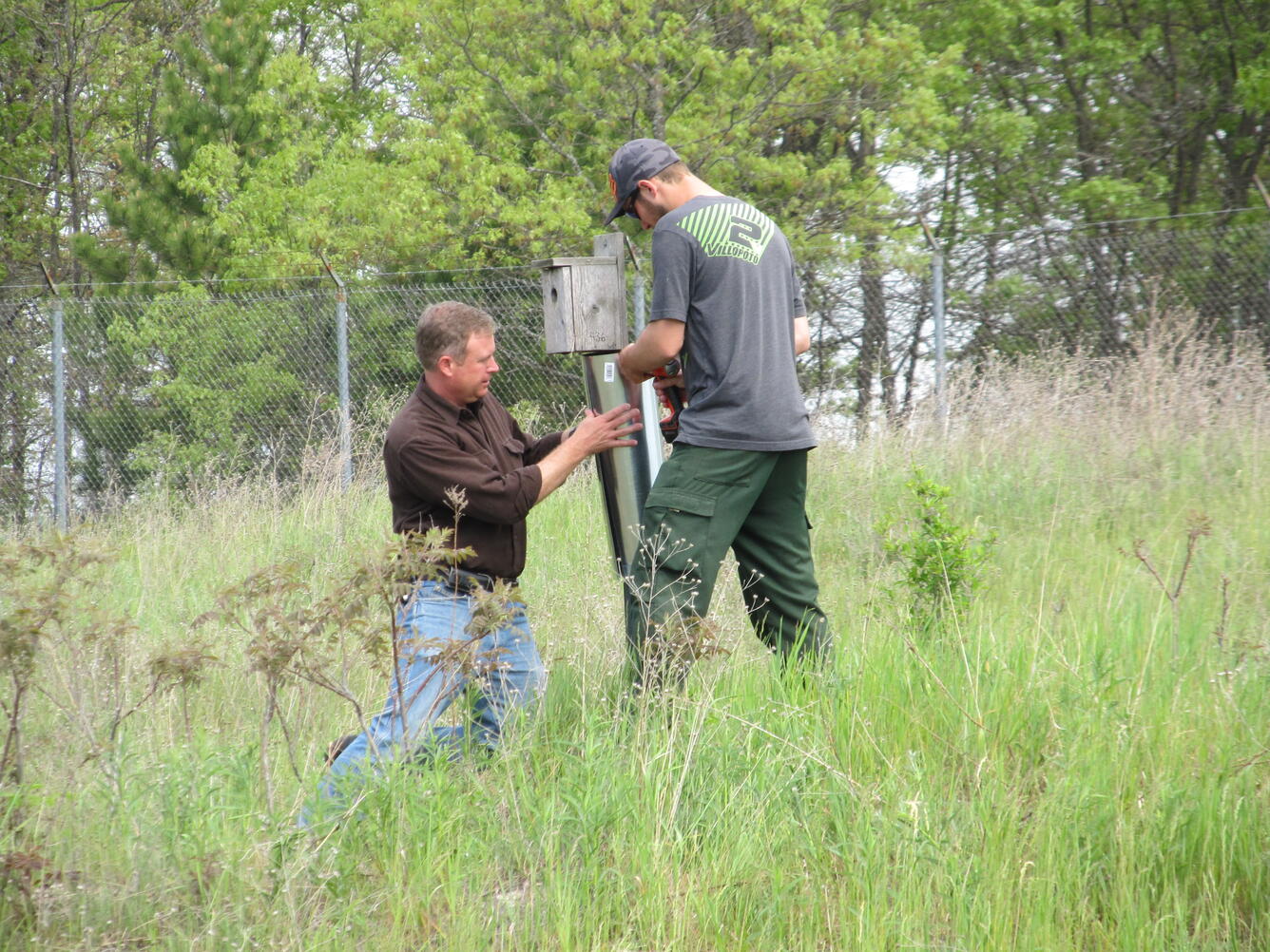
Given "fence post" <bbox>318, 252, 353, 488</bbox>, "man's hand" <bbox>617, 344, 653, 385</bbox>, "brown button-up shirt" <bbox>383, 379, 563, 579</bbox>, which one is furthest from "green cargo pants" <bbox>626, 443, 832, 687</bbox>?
"fence post" <bbox>318, 252, 353, 488</bbox>

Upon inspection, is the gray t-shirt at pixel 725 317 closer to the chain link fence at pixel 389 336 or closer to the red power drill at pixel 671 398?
the red power drill at pixel 671 398

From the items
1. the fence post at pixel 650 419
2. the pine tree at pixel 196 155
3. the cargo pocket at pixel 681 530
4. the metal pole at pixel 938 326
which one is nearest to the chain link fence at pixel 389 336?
the metal pole at pixel 938 326

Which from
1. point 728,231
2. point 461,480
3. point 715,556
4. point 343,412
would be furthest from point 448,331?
point 343,412

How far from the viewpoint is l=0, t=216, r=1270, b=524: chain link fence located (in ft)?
35.2

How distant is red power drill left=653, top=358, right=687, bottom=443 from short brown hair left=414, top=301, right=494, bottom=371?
56cm

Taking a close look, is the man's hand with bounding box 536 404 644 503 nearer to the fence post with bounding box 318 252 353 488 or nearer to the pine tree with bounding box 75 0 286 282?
the fence post with bounding box 318 252 353 488

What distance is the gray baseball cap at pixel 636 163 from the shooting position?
139 inches

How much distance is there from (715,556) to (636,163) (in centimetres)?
119

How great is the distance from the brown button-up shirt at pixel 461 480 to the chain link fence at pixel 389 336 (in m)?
6.88

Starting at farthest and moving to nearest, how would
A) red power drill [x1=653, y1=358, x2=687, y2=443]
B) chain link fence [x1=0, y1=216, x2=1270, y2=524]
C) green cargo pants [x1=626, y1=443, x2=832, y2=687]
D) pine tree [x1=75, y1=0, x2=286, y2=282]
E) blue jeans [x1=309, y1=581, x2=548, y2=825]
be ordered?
pine tree [x1=75, y1=0, x2=286, y2=282]
chain link fence [x1=0, y1=216, x2=1270, y2=524]
red power drill [x1=653, y1=358, x2=687, y2=443]
green cargo pants [x1=626, y1=443, x2=832, y2=687]
blue jeans [x1=309, y1=581, x2=548, y2=825]

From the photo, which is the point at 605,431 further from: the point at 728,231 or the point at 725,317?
the point at 728,231

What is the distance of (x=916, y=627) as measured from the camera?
407cm

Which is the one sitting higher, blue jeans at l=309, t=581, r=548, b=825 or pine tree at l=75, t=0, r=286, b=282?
pine tree at l=75, t=0, r=286, b=282

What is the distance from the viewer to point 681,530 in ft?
11.2
